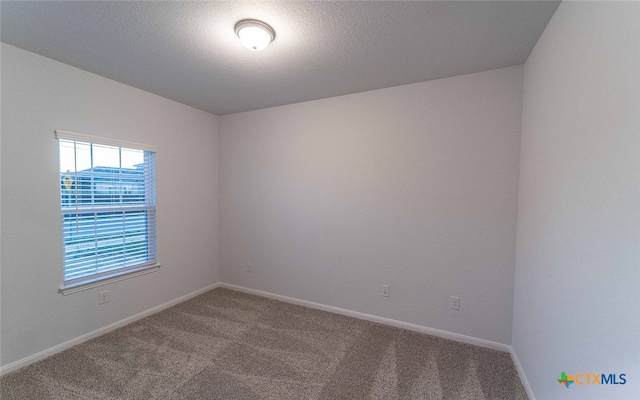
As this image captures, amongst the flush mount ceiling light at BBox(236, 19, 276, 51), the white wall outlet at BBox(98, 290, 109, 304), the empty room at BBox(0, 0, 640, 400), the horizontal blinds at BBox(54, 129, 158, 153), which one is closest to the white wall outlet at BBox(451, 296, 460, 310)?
the empty room at BBox(0, 0, 640, 400)

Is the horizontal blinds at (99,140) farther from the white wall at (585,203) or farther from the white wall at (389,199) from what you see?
the white wall at (585,203)

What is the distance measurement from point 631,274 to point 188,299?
3900mm

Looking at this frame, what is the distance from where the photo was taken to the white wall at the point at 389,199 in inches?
90.8

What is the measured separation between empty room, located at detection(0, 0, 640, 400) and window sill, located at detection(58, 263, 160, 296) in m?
0.03

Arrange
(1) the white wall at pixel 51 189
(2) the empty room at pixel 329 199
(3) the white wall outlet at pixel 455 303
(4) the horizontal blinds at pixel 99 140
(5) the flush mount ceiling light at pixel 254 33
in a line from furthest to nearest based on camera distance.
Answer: (3) the white wall outlet at pixel 455 303 → (4) the horizontal blinds at pixel 99 140 → (1) the white wall at pixel 51 189 → (5) the flush mount ceiling light at pixel 254 33 → (2) the empty room at pixel 329 199

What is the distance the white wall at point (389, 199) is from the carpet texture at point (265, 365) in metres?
0.41

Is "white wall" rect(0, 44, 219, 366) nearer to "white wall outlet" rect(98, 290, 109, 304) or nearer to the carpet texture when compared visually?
"white wall outlet" rect(98, 290, 109, 304)

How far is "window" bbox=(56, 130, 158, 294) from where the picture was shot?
2.34m

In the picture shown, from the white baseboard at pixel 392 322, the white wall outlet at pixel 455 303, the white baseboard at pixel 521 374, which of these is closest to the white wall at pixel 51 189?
the white baseboard at pixel 392 322

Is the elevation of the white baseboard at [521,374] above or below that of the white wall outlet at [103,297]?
below

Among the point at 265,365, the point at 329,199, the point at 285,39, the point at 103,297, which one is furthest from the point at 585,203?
the point at 103,297

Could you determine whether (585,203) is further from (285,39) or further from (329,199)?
(329,199)

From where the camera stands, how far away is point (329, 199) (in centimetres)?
307

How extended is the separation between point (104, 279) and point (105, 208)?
27.8 inches
